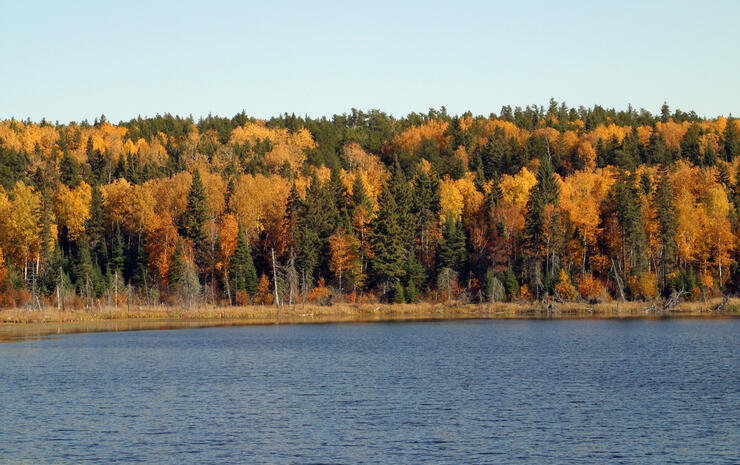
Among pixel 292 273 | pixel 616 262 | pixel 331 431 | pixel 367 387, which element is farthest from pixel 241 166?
pixel 331 431

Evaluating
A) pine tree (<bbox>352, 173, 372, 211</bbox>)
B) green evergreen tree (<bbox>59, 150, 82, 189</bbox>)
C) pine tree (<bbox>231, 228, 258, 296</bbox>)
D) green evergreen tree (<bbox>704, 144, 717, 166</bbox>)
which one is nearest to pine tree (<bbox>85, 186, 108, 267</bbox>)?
green evergreen tree (<bbox>59, 150, 82, 189</bbox>)

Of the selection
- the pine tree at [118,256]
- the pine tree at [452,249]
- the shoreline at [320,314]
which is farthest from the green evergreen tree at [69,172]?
the pine tree at [452,249]

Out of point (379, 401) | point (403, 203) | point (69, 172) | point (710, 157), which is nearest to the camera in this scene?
point (379, 401)

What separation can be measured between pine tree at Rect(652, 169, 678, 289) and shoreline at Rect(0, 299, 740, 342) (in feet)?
27.7

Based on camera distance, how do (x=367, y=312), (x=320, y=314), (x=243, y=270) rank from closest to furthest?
1. (x=367, y=312)
2. (x=320, y=314)
3. (x=243, y=270)

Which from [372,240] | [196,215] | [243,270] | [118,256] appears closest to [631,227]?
[372,240]

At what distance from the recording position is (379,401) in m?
42.2

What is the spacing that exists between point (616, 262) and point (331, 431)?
90.4 m

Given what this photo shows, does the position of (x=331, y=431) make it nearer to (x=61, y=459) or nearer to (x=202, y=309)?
(x=61, y=459)

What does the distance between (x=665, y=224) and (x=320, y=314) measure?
49145 millimetres

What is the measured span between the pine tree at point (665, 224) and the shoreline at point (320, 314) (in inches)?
332

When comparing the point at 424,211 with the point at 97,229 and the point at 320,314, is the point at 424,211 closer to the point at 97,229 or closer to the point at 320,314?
the point at 320,314

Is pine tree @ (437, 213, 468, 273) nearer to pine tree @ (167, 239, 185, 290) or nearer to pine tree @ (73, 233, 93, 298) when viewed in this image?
pine tree @ (167, 239, 185, 290)

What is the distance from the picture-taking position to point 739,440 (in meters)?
32.0
